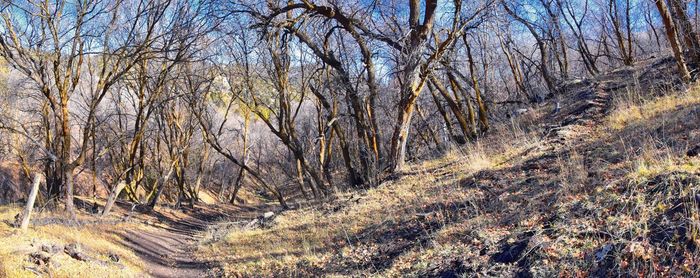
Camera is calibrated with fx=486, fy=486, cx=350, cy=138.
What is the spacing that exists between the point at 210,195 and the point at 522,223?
24876 mm

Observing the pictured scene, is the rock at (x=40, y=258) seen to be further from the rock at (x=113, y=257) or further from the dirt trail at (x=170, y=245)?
the dirt trail at (x=170, y=245)

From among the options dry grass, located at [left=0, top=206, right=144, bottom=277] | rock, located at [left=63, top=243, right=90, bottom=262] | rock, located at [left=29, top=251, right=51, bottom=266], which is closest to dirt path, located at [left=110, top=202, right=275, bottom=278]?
dry grass, located at [left=0, top=206, right=144, bottom=277]

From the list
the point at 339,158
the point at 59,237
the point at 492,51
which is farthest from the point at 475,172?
the point at 339,158

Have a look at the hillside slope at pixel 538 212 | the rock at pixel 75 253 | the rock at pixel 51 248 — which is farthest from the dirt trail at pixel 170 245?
the rock at pixel 51 248

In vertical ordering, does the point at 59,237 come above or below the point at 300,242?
above

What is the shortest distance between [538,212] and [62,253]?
6197 mm

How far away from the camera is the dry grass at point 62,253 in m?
5.81

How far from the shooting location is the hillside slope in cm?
358

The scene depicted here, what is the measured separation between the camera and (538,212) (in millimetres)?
4590

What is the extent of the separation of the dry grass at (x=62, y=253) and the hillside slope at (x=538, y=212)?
1539 mm

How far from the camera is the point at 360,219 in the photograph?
7215 millimetres

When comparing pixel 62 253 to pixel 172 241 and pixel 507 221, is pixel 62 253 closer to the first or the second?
pixel 172 241

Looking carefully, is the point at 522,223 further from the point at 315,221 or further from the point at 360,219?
the point at 315,221

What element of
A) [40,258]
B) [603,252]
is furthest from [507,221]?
[40,258]
